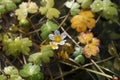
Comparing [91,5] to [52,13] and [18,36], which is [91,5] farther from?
[18,36]

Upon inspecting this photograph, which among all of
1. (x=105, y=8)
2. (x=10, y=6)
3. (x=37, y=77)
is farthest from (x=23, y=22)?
(x=105, y=8)

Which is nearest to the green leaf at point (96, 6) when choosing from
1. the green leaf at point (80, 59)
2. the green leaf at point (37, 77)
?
the green leaf at point (80, 59)

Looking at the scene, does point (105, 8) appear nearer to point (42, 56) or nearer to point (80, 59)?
point (80, 59)

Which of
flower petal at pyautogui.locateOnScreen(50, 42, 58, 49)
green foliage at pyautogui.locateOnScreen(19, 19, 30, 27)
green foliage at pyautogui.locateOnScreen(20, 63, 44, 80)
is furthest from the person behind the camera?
green foliage at pyautogui.locateOnScreen(19, 19, 30, 27)

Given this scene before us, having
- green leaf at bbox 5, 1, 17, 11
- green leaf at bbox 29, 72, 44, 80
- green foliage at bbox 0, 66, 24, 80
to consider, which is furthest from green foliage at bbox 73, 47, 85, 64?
green leaf at bbox 5, 1, 17, 11

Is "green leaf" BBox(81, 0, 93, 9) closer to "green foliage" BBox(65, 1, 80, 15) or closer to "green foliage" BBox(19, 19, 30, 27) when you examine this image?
"green foliage" BBox(65, 1, 80, 15)

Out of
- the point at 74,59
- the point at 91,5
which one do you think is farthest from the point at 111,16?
the point at 74,59

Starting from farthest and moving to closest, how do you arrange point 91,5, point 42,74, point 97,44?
point 91,5 → point 97,44 → point 42,74
